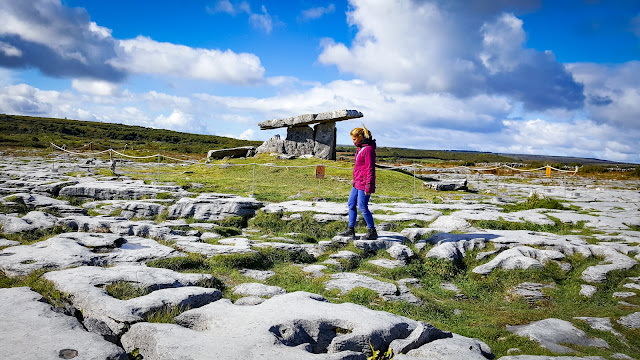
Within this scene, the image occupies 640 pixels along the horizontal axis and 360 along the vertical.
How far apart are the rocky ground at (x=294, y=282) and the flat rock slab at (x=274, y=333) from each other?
19 millimetres

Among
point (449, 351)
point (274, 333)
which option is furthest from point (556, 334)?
point (274, 333)

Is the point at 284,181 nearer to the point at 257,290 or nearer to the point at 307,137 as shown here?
the point at 307,137

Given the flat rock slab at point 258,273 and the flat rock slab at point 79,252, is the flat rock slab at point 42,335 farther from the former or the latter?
the flat rock slab at point 258,273

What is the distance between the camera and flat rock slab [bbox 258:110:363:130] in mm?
27281

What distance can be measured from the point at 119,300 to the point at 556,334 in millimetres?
5708

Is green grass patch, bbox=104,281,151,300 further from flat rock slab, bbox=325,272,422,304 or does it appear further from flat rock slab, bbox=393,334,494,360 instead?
flat rock slab, bbox=393,334,494,360

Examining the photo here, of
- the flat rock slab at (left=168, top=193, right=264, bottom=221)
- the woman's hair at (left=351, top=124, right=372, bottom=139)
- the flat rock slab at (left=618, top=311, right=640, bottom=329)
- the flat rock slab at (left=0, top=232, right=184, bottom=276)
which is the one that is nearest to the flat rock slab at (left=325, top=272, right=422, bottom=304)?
the flat rock slab at (left=618, top=311, right=640, bottom=329)

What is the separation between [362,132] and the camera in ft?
31.6

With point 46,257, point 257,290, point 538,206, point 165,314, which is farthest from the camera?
point 538,206

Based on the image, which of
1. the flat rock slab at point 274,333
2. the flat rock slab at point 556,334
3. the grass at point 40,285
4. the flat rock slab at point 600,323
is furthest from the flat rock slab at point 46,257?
the flat rock slab at point 600,323

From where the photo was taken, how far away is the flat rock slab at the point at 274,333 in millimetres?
3881

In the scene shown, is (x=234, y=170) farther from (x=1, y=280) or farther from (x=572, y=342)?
(x=572, y=342)

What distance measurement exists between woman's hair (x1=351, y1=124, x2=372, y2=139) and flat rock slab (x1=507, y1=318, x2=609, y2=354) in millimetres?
5106

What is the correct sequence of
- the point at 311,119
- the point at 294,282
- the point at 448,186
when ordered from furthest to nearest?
the point at 311,119 < the point at 448,186 < the point at 294,282
